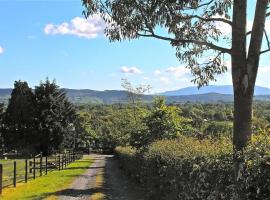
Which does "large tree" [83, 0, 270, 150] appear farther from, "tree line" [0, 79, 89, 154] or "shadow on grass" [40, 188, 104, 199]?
"tree line" [0, 79, 89, 154]

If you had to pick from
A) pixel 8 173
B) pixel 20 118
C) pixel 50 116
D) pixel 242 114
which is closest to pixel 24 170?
pixel 8 173

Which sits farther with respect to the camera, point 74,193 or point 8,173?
point 8,173

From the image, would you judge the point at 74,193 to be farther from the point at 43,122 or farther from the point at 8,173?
the point at 43,122

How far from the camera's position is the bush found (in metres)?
6.62

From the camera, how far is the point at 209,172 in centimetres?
863

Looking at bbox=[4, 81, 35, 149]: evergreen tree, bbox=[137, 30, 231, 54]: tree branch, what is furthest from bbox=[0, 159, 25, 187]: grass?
bbox=[4, 81, 35, 149]: evergreen tree

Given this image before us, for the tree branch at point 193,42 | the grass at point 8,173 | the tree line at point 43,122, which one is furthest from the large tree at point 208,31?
the tree line at point 43,122

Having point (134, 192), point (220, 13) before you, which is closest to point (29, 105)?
point (134, 192)

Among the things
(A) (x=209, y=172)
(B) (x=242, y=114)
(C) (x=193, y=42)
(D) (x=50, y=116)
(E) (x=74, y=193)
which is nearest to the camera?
(A) (x=209, y=172)

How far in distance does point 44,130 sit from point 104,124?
66263mm

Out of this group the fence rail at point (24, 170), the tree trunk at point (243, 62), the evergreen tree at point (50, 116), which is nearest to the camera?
the tree trunk at point (243, 62)

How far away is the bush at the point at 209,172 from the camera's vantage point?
6617mm

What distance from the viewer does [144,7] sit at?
1308 centimetres

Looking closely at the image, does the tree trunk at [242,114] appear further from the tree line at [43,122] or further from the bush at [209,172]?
the tree line at [43,122]
